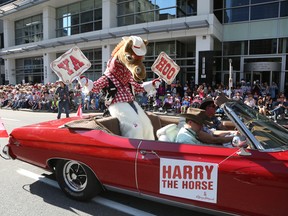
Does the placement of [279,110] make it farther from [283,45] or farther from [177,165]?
[177,165]

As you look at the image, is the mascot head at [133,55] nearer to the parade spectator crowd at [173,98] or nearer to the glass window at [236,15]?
the parade spectator crowd at [173,98]

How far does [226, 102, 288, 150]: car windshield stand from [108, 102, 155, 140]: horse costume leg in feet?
4.07

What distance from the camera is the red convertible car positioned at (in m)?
2.24

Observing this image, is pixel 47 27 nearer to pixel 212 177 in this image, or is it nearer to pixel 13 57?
pixel 13 57

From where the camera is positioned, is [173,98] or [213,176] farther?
[173,98]

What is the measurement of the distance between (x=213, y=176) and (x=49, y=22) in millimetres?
25094

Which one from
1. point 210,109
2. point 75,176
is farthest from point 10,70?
point 210,109

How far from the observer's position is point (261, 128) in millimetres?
2629

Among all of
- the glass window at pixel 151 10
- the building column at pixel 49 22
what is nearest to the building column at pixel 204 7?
the glass window at pixel 151 10

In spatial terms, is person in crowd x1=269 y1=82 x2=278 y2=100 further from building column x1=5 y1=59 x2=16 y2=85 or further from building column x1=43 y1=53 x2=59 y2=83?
building column x1=5 y1=59 x2=16 y2=85

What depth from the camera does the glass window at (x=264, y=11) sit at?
51.6ft

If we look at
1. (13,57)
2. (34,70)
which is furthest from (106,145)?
(13,57)

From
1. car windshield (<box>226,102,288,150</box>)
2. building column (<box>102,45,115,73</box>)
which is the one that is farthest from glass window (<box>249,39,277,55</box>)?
car windshield (<box>226,102,288,150</box>)

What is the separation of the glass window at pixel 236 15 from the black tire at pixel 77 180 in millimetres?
16225
